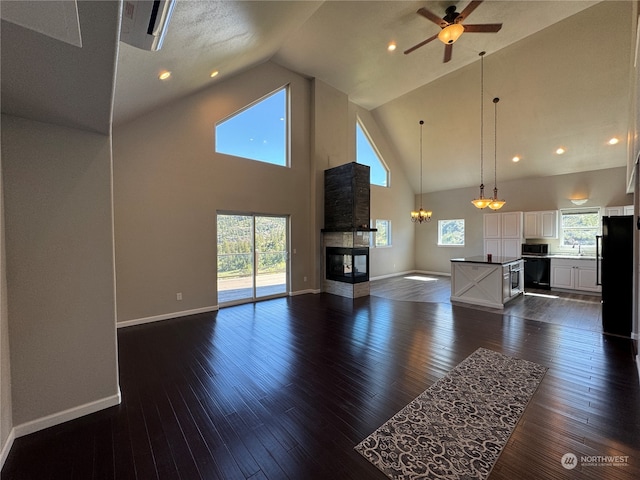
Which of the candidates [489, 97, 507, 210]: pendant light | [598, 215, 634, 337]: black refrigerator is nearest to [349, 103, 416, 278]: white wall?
[489, 97, 507, 210]: pendant light

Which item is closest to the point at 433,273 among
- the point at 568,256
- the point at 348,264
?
the point at 568,256

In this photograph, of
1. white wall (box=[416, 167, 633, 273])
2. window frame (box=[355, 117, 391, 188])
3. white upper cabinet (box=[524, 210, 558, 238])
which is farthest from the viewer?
window frame (box=[355, 117, 391, 188])

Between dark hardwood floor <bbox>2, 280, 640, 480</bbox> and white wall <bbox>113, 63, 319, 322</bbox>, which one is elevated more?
white wall <bbox>113, 63, 319, 322</bbox>

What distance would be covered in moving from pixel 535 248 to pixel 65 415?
403 inches

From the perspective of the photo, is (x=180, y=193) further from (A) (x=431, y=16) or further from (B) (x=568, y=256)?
(B) (x=568, y=256)

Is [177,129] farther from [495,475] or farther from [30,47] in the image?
[495,475]

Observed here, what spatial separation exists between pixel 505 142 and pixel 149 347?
9.63 metres

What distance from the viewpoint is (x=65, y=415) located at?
6.98 ft

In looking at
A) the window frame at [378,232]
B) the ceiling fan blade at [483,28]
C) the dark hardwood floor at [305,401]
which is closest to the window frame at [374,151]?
the window frame at [378,232]

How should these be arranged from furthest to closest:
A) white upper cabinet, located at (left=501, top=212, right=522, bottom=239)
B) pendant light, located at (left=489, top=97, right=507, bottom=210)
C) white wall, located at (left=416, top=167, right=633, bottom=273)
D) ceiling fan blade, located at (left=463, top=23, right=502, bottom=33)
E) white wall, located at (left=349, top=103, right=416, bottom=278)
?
white wall, located at (left=349, top=103, right=416, bottom=278)
white upper cabinet, located at (left=501, top=212, right=522, bottom=239)
white wall, located at (left=416, top=167, right=633, bottom=273)
pendant light, located at (left=489, top=97, right=507, bottom=210)
ceiling fan blade, located at (left=463, top=23, right=502, bottom=33)

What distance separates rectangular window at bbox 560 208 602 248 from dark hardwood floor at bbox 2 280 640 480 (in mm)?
4795

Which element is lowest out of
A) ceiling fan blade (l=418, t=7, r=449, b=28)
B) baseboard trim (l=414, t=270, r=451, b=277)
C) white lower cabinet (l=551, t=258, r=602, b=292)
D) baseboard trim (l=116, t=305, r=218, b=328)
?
baseboard trim (l=414, t=270, r=451, b=277)

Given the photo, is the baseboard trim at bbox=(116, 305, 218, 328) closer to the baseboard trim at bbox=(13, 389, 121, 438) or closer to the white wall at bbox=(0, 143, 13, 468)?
the baseboard trim at bbox=(13, 389, 121, 438)

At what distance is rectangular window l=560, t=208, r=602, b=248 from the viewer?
721 centimetres
